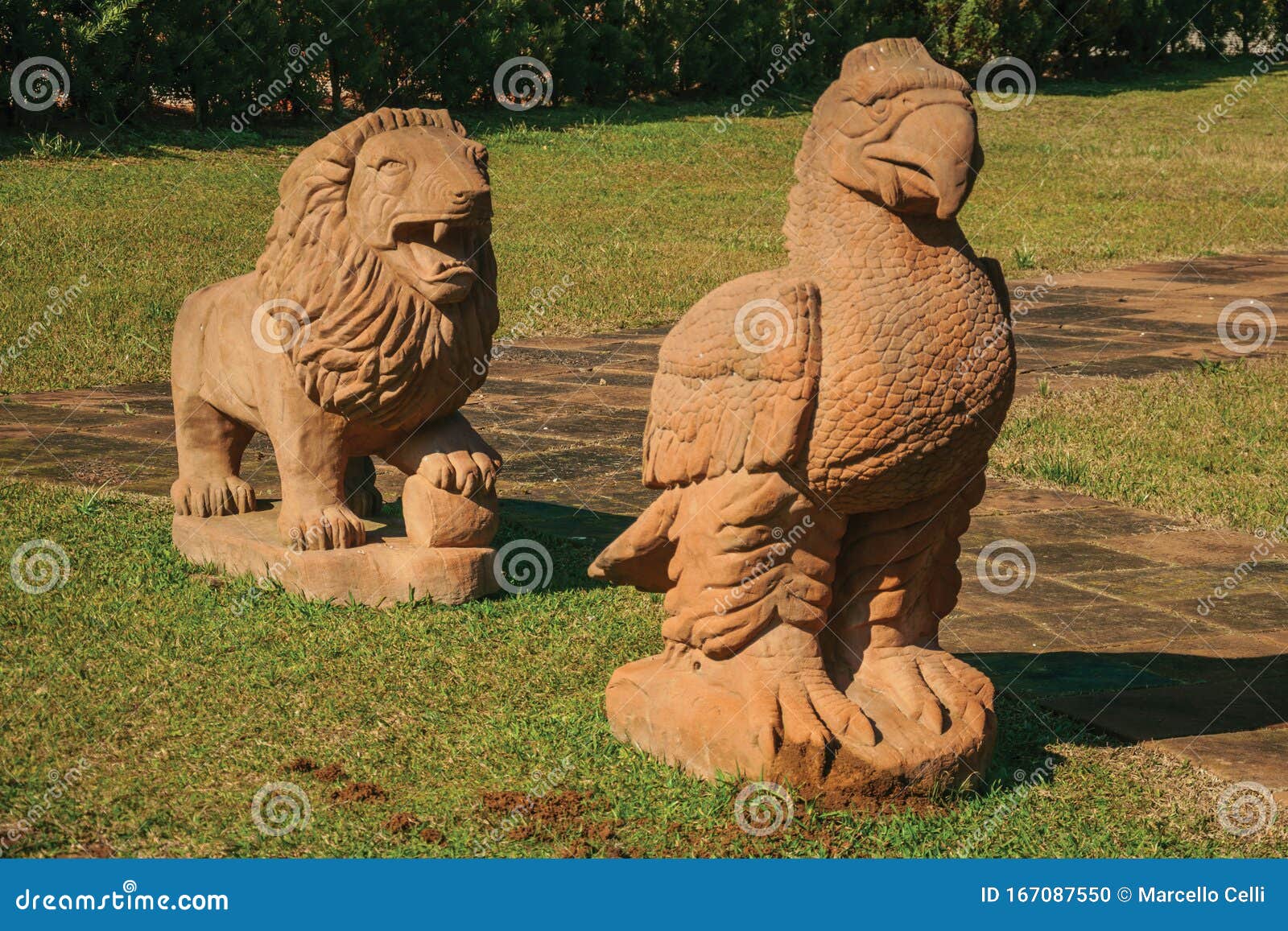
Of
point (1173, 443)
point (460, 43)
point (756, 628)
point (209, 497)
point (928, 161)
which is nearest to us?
point (928, 161)

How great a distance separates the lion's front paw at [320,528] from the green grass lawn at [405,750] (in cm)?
23

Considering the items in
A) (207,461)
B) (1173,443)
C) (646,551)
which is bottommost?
(1173,443)

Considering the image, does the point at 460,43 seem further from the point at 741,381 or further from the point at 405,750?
the point at 741,381

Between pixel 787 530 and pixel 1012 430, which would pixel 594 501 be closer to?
pixel 1012 430

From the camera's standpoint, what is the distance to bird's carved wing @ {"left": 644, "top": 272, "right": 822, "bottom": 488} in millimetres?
4008

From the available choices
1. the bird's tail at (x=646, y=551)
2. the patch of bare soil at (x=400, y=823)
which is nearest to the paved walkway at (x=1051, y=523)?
the bird's tail at (x=646, y=551)

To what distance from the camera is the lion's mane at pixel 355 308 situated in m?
5.50

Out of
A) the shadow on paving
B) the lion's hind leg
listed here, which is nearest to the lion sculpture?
the lion's hind leg

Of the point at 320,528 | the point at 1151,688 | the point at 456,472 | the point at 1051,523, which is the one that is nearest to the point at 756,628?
the point at 1151,688

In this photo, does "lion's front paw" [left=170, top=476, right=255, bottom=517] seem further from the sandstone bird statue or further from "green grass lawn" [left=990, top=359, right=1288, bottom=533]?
"green grass lawn" [left=990, top=359, right=1288, bottom=533]

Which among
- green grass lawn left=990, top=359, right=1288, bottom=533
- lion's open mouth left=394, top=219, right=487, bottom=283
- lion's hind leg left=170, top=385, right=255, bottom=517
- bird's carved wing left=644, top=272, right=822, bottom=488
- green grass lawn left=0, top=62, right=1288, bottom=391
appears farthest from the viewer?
green grass lawn left=0, top=62, right=1288, bottom=391

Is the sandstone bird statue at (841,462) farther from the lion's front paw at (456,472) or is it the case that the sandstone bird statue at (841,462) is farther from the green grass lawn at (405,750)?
the lion's front paw at (456,472)

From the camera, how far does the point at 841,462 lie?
4.03 m

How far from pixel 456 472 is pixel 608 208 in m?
10.1
